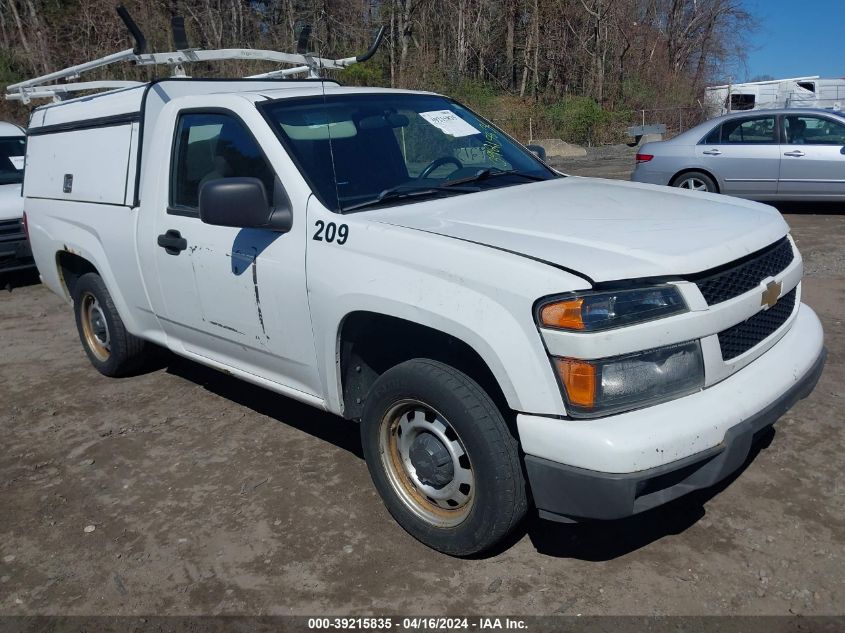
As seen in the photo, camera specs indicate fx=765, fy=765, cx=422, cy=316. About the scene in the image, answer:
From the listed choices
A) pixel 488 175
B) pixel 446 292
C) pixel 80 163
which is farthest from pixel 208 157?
pixel 446 292

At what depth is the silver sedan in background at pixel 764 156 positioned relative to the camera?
33.4ft

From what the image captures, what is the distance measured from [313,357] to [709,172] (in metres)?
8.88

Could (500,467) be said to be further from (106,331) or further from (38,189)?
(38,189)

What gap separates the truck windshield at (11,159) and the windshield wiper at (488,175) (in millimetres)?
7209

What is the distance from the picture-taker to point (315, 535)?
3451 mm

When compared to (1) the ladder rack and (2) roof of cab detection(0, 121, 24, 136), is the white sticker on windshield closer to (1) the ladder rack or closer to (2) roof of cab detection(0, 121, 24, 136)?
(1) the ladder rack

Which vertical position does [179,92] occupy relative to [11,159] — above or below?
above

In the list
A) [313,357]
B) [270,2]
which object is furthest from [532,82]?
[313,357]

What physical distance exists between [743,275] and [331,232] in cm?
168

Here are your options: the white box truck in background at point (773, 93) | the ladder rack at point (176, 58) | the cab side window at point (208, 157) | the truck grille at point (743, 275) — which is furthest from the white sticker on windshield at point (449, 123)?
the white box truck in background at point (773, 93)

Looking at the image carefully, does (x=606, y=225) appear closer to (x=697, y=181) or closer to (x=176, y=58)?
(x=176, y=58)

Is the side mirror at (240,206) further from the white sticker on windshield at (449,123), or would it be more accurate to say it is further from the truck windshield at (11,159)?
the truck windshield at (11,159)

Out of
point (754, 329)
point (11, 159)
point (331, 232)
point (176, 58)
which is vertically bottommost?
point (754, 329)

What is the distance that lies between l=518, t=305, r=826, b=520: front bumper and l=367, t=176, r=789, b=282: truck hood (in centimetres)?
48
